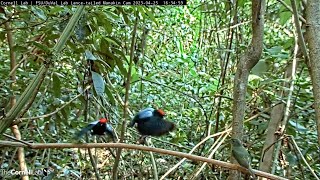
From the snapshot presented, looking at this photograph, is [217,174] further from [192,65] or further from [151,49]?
[151,49]

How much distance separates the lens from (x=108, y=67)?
3.17 feet

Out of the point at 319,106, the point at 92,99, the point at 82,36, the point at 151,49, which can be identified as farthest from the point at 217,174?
the point at 151,49

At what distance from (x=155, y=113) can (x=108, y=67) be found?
351 mm

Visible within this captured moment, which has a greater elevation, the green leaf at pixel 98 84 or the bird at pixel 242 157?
the green leaf at pixel 98 84

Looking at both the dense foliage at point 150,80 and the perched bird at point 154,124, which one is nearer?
the perched bird at point 154,124

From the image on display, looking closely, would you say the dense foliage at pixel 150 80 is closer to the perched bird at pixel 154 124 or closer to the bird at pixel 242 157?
the perched bird at pixel 154 124

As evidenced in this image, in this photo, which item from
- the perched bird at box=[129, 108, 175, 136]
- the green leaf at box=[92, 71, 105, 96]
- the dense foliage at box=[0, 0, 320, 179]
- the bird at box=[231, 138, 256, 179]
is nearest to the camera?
the bird at box=[231, 138, 256, 179]

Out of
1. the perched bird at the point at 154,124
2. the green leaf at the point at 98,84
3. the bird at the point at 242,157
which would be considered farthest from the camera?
the green leaf at the point at 98,84

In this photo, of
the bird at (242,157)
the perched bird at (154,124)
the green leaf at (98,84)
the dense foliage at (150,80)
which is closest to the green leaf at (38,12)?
the dense foliage at (150,80)

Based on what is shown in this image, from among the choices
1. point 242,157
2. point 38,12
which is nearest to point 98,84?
point 38,12

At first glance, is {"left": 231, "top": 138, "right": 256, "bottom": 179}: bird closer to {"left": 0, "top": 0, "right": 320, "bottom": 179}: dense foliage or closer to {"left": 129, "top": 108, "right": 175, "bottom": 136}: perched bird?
{"left": 129, "top": 108, "right": 175, "bottom": 136}: perched bird

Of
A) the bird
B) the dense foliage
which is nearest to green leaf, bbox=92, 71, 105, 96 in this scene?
the dense foliage

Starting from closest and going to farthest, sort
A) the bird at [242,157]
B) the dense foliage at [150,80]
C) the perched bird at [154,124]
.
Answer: the bird at [242,157] → the perched bird at [154,124] → the dense foliage at [150,80]

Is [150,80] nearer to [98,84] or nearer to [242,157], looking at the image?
[98,84]
